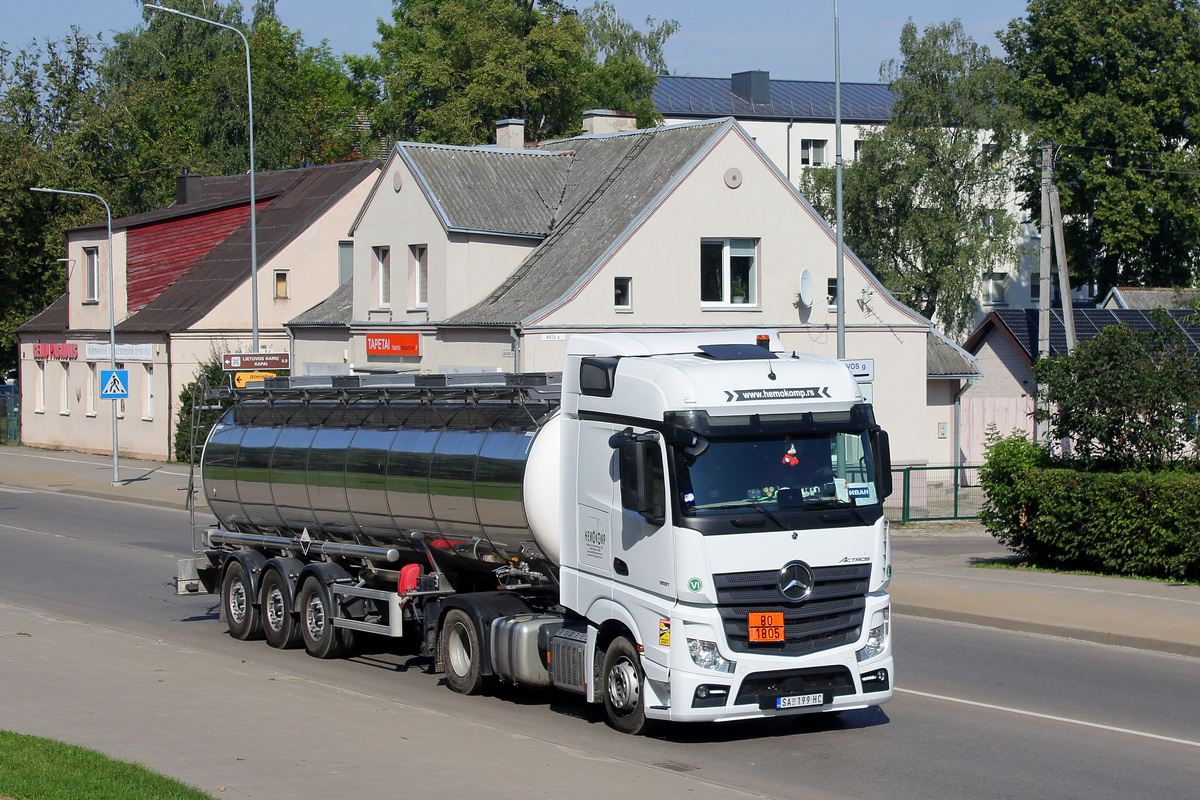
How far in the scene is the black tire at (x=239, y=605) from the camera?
595 inches

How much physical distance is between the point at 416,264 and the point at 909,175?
80.2 ft

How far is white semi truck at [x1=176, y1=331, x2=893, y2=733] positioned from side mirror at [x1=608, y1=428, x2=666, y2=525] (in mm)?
14

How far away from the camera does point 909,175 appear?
2035 inches

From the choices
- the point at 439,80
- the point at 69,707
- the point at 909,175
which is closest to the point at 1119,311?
the point at 909,175

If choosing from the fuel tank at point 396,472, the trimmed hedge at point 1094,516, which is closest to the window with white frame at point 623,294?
the trimmed hedge at point 1094,516

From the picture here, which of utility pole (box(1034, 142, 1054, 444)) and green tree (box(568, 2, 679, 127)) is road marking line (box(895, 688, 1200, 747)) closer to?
utility pole (box(1034, 142, 1054, 444))

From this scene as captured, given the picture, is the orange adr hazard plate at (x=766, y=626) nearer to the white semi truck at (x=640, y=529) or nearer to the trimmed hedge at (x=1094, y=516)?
the white semi truck at (x=640, y=529)

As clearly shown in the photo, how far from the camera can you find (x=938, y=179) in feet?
171

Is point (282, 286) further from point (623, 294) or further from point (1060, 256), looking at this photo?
point (1060, 256)

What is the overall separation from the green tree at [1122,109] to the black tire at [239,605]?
44771 mm

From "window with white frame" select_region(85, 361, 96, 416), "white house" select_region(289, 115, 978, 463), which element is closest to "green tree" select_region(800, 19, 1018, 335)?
"white house" select_region(289, 115, 978, 463)

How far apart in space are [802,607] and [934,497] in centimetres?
1989

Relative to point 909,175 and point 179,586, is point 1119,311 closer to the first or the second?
point 909,175

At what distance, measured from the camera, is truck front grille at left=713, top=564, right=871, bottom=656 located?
9539 mm
